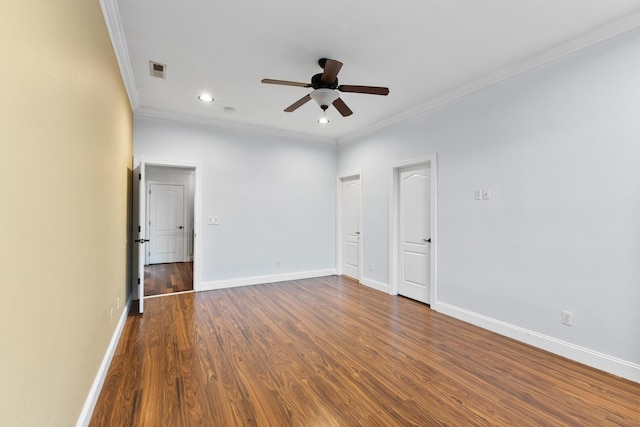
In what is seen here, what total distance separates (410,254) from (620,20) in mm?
3179

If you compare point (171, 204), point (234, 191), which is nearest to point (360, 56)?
point (234, 191)

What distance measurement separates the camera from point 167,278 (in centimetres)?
580

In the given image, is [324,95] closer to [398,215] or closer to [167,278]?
[398,215]

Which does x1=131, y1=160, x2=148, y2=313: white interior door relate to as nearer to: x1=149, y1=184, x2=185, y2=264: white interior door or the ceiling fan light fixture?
the ceiling fan light fixture

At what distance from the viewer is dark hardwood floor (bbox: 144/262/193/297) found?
4.93 m

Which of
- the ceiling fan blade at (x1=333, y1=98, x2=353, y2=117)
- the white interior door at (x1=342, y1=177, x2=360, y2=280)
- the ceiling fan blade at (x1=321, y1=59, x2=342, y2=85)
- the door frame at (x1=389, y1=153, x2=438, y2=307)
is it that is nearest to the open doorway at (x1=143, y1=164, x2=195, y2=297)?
the white interior door at (x1=342, y1=177, x2=360, y2=280)

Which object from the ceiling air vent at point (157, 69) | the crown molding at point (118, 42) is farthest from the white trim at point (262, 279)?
the ceiling air vent at point (157, 69)

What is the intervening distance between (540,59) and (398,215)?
2523 mm

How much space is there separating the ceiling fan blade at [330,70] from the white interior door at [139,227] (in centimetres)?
265

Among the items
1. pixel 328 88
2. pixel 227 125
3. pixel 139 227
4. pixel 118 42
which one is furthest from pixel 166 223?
pixel 328 88

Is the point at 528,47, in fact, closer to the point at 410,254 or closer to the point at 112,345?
the point at 410,254

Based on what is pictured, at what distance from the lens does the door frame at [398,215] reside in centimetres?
391

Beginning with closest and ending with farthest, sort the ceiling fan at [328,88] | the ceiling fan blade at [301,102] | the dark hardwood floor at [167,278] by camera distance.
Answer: the ceiling fan at [328,88] < the ceiling fan blade at [301,102] < the dark hardwood floor at [167,278]

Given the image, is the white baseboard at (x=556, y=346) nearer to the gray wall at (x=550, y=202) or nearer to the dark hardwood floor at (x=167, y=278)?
the gray wall at (x=550, y=202)
